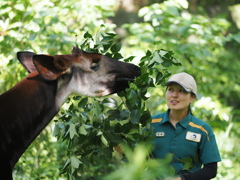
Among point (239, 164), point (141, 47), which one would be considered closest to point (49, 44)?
point (141, 47)

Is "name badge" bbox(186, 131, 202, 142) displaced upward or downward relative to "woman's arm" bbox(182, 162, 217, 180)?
upward

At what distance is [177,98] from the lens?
11.0 ft

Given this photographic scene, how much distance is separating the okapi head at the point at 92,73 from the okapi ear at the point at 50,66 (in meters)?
0.08

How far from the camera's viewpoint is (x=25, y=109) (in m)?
2.71

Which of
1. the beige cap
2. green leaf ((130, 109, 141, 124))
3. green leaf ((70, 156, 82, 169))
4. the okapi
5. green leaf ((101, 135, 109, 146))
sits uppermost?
the okapi

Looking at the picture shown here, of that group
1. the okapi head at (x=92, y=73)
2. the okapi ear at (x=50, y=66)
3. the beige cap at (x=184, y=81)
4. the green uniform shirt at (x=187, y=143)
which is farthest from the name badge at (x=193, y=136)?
the okapi ear at (x=50, y=66)

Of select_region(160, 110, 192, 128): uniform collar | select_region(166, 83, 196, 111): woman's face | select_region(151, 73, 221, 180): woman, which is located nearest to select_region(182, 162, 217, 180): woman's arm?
select_region(151, 73, 221, 180): woman

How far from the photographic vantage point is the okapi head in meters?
3.06

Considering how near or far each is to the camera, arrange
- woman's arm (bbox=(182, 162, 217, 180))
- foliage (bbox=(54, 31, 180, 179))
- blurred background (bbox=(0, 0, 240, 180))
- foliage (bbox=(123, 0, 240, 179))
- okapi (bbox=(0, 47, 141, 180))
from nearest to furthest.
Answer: okapi (bbox=(0, 47, 141, 180)) → woman's arm (bbox=(182, 162, 217, 180)) → foliage (bbox=(54, 31, 180, 179)) → blurred background (bbox=(0, 0, 240, 180)) → foliage (bbox=(123, 0, 240, 179))

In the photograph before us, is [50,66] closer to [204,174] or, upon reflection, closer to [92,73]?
[92,73]

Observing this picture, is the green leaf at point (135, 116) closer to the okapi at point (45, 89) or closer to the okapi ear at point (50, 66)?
the okapi at point (45, 89)

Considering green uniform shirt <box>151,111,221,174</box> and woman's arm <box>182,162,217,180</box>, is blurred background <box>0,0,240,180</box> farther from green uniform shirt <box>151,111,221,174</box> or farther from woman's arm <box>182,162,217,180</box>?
woman's arm <box>182,162,217,180</box>

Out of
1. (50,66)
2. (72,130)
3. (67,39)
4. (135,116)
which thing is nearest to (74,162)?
(72,130)

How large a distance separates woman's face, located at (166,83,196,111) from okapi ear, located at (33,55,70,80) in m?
0.96
